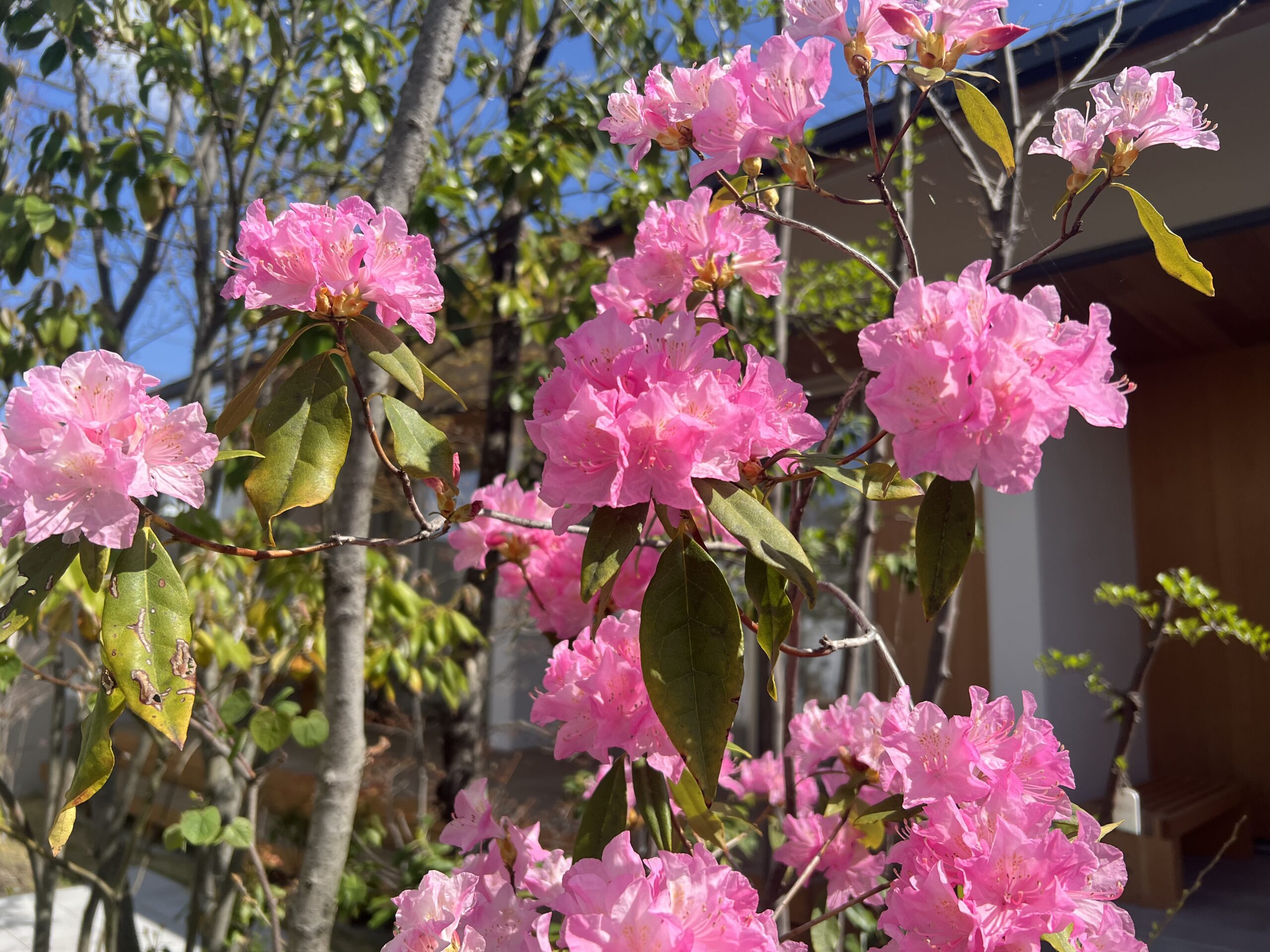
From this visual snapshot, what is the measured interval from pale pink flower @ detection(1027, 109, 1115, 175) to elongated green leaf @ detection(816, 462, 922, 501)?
281mm

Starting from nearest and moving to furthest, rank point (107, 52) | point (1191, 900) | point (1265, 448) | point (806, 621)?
point (107, 52) → point (1191, 900) → point (1265, 448) → point (806, 621)

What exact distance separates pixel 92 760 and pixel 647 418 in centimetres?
38

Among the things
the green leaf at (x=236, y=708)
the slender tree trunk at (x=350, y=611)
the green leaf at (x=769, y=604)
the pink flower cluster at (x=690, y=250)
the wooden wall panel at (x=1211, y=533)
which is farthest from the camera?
the wooden wall panel at (x=1211, y=533)

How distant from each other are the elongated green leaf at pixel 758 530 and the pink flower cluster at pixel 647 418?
2 centimetres

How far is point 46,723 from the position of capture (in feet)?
14.5

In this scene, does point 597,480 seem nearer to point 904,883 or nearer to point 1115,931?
point 904,883

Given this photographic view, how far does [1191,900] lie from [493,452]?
96.2 inches

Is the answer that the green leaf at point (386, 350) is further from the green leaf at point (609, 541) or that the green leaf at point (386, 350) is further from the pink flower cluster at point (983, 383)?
the pink flower cluster at point (983, 383)

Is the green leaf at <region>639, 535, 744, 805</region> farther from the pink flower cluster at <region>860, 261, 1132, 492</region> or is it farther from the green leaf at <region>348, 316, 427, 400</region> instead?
the green leaf at <region>348, 316, 427, 400</region>

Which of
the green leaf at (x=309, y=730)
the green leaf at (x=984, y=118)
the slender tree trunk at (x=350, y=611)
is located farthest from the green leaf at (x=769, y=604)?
the green leaf at (x=309, y=730)

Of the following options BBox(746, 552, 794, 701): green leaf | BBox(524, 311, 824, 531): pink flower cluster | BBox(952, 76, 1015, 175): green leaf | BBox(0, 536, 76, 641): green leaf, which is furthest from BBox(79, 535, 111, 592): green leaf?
BBox(952, 76, 1015, 175): green leaf

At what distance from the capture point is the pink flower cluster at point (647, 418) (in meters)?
0.49

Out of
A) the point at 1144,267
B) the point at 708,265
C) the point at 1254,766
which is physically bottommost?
the point at 1254,766

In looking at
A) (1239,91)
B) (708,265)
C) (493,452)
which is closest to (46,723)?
(493,452)
